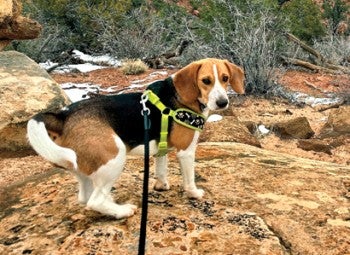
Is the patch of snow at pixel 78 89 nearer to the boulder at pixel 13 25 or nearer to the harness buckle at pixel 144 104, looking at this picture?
the boulder at pixel 13 25

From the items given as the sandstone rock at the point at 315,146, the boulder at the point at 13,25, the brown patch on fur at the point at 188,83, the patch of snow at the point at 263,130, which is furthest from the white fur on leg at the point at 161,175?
the boulder at the point at 13,25

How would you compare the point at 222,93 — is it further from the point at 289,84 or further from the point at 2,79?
the point at 289,84

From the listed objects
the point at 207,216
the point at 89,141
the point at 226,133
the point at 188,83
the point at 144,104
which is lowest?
the point at 226,133

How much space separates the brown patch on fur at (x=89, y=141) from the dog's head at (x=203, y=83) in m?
0.62

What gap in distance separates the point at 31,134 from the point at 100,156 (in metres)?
0.45

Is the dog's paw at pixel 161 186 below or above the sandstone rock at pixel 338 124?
above

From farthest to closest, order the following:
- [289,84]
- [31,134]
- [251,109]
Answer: [289,84], [251,109], [31,134]

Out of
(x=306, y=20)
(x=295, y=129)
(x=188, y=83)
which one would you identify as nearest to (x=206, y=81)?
(x=188, y=83)

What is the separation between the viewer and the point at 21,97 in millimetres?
7047

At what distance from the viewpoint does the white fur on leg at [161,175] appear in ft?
12.9

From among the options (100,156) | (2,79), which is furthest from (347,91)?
(100,156)

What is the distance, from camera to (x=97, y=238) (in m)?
3.19

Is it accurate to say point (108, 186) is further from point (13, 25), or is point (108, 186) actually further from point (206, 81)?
point (13, 25)

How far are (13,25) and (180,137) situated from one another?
7.38 m
